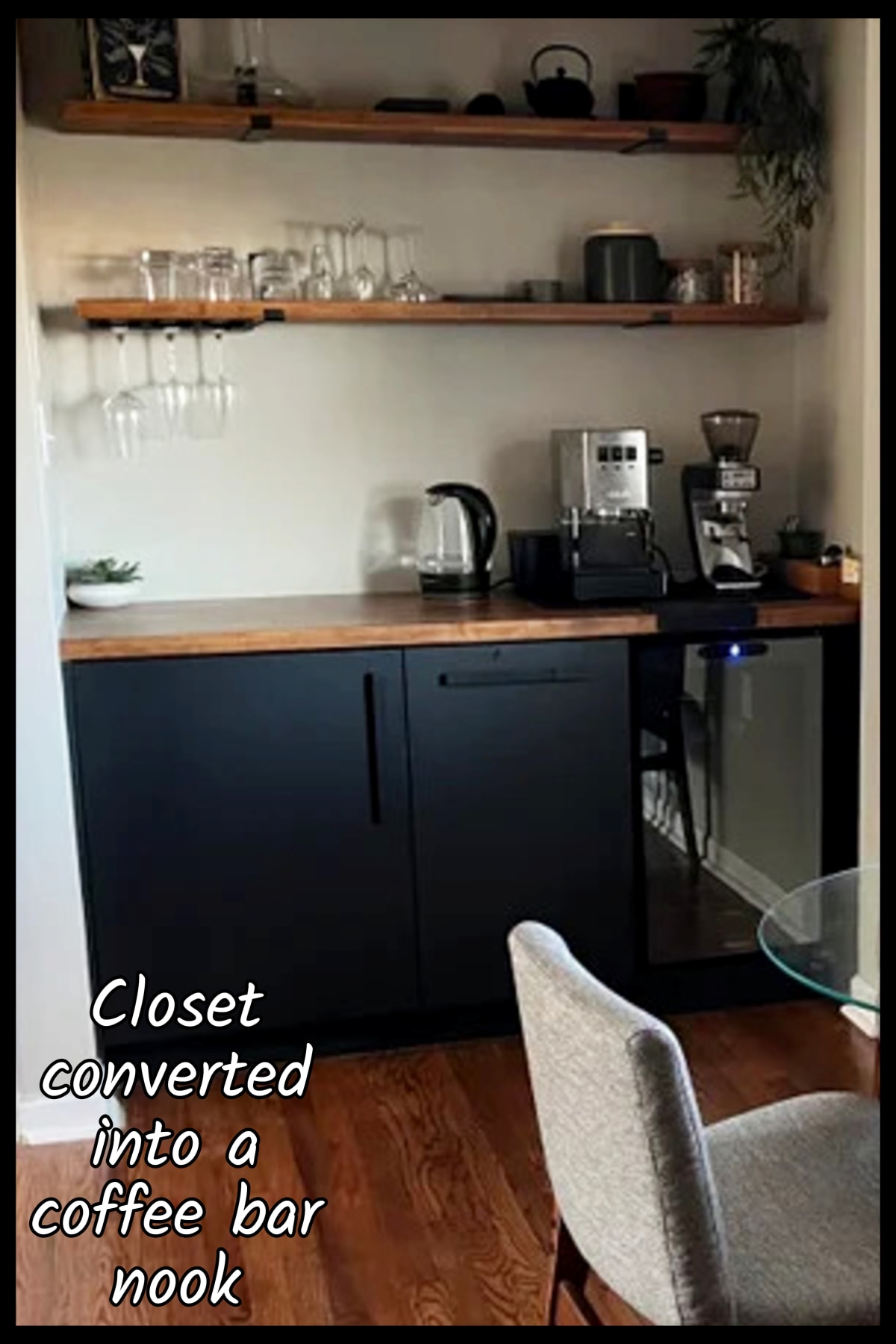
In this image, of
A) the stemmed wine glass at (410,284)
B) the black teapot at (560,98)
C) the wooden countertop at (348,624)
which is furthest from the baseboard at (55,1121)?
the black teapot at (560,98)

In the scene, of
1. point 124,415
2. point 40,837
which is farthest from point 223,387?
point 40,837

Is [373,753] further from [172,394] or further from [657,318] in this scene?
[657,318]

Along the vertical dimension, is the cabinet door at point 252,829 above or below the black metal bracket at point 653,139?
below

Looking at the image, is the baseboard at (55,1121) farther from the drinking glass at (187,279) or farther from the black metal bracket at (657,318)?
the black metal bracket at (657,318)

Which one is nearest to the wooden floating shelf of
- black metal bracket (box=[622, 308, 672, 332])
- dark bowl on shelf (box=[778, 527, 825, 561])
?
black metal bracket (box=[622, 308, 672, 332])

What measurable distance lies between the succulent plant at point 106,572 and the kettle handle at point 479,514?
0.77m

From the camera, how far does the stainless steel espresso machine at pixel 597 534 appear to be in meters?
3.26

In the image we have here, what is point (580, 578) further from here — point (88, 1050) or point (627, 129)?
point (88, 1050)

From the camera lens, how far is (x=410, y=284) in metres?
3.40

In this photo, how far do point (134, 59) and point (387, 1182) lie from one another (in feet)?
8.22

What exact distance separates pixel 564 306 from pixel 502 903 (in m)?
1.46

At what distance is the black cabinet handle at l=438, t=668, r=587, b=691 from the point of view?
3049mm

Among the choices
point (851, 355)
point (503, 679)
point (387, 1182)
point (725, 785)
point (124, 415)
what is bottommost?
point (387, 1182)
